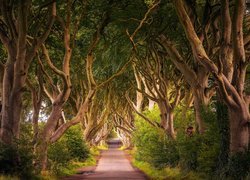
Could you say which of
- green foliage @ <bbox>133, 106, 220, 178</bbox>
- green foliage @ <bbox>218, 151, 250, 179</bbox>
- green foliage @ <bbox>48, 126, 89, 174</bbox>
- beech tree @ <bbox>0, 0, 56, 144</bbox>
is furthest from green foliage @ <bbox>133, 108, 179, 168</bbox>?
beech tree @ <bbox>0, 0, 56, 144</bbox>

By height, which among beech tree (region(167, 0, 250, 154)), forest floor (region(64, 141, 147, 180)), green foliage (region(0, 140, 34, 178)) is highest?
beech tree (region(167, 0, 250, 154))

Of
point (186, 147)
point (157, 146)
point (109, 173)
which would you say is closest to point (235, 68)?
point (186, 147)

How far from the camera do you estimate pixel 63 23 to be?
1739 cm

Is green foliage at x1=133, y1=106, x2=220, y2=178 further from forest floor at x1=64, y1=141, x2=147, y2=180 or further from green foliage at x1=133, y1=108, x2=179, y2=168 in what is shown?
forest floor at x1=64, y1=141, x2=147, y2=180

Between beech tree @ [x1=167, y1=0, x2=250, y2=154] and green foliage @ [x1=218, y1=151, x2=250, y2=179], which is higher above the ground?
Result: beech tree @ [x1=167, y1=0, x2=250, y2=154]

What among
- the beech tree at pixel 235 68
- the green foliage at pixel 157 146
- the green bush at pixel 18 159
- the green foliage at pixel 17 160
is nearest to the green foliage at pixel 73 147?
the green foliage at pixel 157 146

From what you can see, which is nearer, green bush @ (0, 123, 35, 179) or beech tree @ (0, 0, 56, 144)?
green bush @ (0, 123, 35, 179)

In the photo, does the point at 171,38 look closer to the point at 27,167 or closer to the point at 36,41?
the point at 36,41

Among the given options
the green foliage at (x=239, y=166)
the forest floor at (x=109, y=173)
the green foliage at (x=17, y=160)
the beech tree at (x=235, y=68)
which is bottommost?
the forest floor at (x=109, y=173)

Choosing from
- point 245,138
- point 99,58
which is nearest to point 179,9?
point 245,138

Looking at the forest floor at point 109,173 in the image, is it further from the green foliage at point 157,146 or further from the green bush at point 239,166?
the green bush at point 239,166

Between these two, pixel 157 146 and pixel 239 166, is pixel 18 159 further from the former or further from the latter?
pixel 157 146

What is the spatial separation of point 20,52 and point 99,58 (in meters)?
12.5

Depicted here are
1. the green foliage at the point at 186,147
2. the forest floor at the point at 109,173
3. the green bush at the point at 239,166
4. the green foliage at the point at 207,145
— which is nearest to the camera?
the green bush at the point at 239,166
